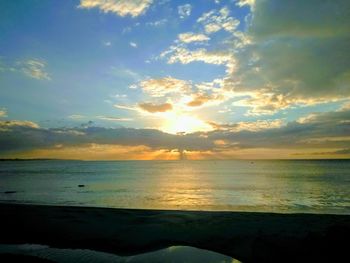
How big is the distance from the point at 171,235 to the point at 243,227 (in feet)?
15.0

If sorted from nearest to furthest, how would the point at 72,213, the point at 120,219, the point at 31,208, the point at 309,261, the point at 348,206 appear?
the point at 309,261, the point at 120,219, the point at 72,213, the point at 31,208, the point at 348,206

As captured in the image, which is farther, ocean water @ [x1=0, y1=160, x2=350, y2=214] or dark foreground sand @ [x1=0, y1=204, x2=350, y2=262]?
ocean water @ [x1=0, y1=160, x2=350, y2=214]

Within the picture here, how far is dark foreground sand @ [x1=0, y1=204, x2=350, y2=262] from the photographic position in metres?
13.7

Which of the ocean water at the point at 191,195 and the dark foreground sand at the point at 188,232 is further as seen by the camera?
the ocean water at the point at 191,195

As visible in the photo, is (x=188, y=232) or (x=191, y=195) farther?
(x=191, y=195)

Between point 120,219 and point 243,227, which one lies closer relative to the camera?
point 243,227

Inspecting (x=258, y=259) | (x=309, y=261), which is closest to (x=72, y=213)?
(x=258, y=259)

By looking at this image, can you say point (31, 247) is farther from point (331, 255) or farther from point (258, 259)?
point (331, 255)

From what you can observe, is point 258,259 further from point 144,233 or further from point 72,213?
point 72,213

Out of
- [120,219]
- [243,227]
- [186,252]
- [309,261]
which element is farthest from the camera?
[120,219]

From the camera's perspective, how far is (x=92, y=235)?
17219mm

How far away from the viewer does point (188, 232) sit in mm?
17859

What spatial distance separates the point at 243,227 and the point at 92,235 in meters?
8.85

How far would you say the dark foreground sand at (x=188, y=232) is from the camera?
13.7 meters
